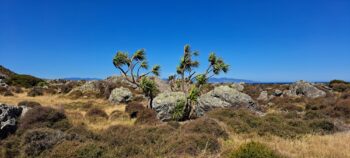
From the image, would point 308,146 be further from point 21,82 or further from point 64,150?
point 21,82

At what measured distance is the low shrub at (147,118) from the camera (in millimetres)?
14430

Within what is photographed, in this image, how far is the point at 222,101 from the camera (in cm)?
1723

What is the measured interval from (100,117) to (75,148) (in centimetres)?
925

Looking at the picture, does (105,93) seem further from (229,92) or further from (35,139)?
(35,139)

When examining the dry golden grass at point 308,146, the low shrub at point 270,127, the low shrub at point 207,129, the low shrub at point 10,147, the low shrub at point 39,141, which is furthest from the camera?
the low shrub at point 270,127

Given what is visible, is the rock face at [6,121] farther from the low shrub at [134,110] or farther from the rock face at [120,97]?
the rock face at [120,97]

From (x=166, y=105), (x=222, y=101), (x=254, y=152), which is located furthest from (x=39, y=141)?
(x=222, y=101)

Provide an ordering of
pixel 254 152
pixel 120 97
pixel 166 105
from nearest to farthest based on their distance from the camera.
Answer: pixel 254 152 → pixel 166 105 → pixel 120 97

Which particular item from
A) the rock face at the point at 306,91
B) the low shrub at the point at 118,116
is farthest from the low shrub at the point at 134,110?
the rock face at the point at 306,91

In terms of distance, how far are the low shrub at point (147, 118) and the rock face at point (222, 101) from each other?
8.93ft

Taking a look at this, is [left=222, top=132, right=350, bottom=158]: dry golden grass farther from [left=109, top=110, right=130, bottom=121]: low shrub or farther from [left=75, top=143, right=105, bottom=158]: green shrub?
[left=109, top=110, right=130, bottom=121]: low shrub

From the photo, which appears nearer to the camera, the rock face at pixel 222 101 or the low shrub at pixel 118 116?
the low shrub at pixel 118 116

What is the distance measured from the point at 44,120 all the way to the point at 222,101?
34.7 feet

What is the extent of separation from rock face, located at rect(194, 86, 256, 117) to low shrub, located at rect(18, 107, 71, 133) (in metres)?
7.99
